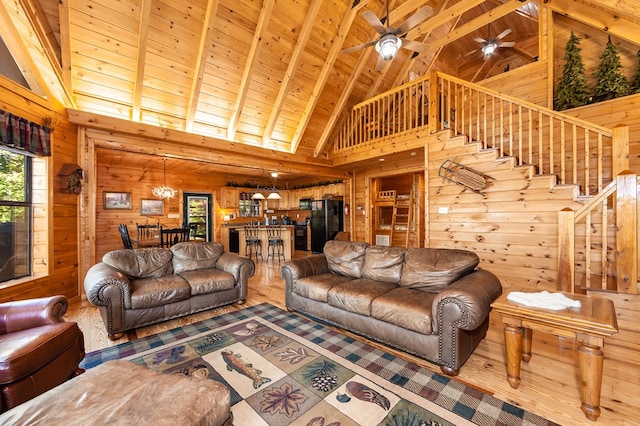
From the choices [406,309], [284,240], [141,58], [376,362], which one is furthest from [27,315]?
[284,240]

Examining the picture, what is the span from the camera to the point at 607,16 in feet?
12.8

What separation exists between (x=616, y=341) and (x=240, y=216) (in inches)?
343

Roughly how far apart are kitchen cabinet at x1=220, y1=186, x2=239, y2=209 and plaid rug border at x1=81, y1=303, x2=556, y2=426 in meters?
5.68

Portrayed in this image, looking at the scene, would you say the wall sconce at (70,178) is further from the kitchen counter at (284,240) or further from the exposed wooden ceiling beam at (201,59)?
the kitchen counter at (284,240)

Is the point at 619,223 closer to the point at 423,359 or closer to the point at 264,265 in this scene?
the point at 423,359

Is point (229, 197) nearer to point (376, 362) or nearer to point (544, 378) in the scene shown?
point (376, 362)

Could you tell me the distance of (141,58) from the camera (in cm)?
383

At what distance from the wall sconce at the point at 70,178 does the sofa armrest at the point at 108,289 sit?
160 centimetres

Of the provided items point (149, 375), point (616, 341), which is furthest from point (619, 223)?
point (149, 375)

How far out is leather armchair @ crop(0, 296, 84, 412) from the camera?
1.49 m

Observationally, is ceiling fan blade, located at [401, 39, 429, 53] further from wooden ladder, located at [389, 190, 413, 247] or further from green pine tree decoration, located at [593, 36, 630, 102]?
wooden ladder, located at [389, 190, 413, 247]

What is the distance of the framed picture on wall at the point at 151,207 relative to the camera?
7.25 m

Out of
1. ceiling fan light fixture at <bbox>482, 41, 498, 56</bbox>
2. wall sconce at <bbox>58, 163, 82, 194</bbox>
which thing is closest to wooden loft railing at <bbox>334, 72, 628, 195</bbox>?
ceiling fan light fixture at <bbox>482, 41, 498, 56</bbox>

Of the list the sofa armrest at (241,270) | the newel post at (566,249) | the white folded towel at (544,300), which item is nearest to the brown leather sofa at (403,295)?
the white folded towel at (544,300)
